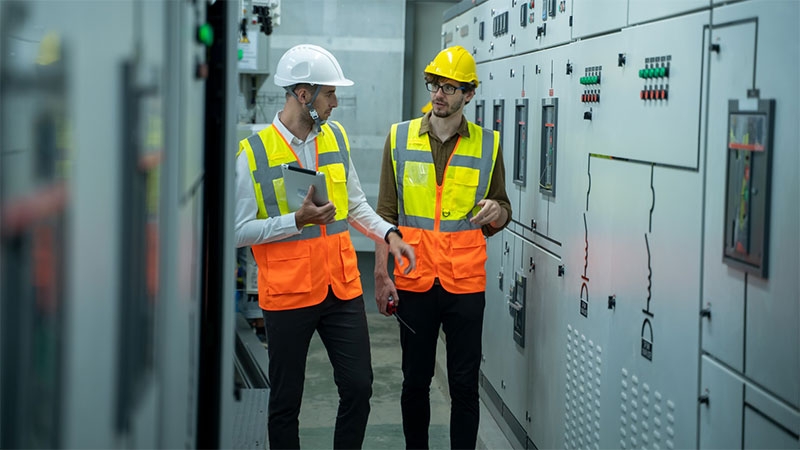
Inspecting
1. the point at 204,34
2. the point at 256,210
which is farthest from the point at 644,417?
the point at 204,34

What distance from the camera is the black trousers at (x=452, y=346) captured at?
459 centimetres

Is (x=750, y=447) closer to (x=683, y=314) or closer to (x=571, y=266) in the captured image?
(x=683, y=314)

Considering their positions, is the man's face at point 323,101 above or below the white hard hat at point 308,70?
below

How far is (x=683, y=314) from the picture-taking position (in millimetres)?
3143

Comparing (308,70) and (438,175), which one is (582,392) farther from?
(308,70)

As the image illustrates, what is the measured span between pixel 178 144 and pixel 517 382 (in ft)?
13.2

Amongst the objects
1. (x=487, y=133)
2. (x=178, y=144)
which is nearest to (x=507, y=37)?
(x=487, y=133)

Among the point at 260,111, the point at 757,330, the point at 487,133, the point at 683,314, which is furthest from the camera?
the point at 260,111

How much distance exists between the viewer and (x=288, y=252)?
13.4ft

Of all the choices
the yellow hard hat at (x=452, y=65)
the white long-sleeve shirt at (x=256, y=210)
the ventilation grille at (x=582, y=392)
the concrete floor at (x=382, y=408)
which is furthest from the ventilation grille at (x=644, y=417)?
the concrete floor at (x=382, y=408)

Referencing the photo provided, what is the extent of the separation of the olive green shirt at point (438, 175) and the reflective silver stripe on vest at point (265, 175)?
0.74 m

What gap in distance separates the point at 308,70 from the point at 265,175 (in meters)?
0.48

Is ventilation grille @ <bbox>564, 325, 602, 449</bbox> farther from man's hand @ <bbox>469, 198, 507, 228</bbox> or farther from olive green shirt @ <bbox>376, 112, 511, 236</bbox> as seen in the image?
olive green shirt @ <bbox>376, 112, 511, 236</bbox>

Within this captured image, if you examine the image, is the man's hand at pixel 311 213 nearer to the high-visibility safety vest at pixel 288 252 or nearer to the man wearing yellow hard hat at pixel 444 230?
the high-visibility safety vest at pixel 288 252
